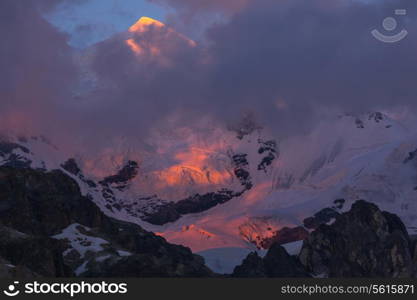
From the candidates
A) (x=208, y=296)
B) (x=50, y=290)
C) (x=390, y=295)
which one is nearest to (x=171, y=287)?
(x=208, y=296)

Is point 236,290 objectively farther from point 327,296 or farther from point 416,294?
point 416,294

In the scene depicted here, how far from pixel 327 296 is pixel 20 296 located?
35.3 meters

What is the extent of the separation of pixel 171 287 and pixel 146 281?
17.0ft

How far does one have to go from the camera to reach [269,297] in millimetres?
137000

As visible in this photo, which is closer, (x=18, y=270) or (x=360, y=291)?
(x=360, y=291)

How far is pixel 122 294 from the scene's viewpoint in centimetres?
13338

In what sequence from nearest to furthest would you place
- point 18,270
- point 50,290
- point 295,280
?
point 50,290 → point 295,280 → point 18,270

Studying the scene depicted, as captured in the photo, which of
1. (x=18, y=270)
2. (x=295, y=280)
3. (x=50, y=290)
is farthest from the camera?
(x=18, y=270)

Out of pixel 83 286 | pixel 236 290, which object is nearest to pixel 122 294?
pixel 83 286

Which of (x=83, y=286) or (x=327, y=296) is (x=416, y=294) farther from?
(x=83, y=286)

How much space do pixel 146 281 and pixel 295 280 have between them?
17955 millimetres

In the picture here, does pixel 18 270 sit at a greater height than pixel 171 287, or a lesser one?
greater

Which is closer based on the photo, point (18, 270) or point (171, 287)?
point (171, 287)

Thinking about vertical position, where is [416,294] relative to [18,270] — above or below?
below
